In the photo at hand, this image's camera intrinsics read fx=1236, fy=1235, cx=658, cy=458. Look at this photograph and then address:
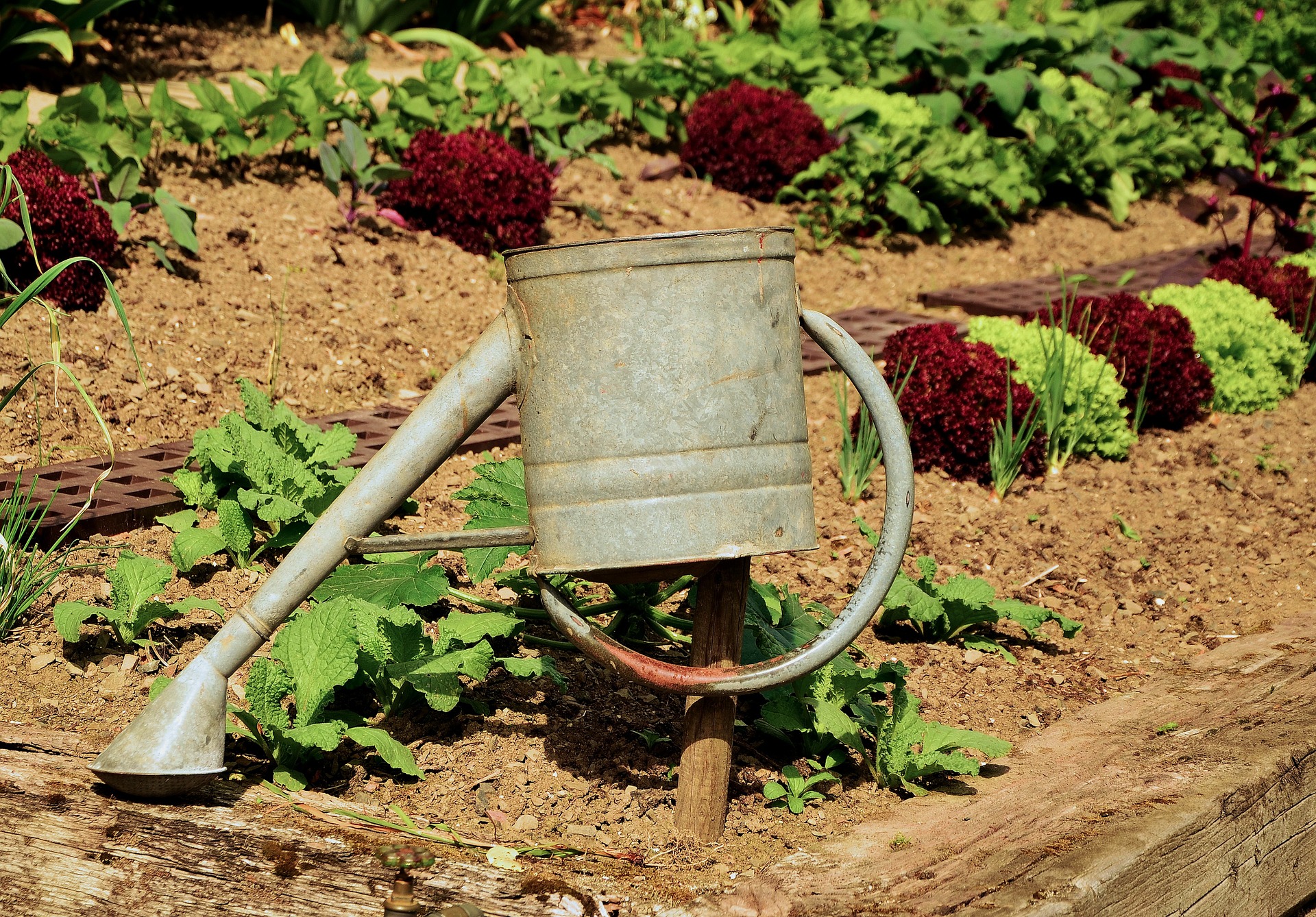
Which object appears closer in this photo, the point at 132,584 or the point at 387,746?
the point at 387,746

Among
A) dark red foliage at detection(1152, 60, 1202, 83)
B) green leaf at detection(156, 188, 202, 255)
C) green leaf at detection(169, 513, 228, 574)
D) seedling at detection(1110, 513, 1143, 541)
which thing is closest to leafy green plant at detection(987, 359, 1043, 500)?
seedling at detection(1110, 513, 1143, 541)

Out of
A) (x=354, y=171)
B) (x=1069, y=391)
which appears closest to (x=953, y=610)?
(x=1069, y=391)

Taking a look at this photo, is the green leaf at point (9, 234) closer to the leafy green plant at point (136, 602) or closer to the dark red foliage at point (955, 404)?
the leafy green plant at point (136, 602)

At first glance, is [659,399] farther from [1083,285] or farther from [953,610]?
[1083,285]

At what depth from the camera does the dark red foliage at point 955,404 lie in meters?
3.71

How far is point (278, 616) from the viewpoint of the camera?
1.80 meters

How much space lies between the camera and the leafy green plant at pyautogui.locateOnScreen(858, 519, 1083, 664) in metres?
2.63

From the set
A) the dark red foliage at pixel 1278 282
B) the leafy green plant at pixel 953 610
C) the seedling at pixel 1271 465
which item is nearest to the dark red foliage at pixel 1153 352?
the seedling at pixel 1271 465

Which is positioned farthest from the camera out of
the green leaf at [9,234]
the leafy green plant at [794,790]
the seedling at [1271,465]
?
the seedling at [1271,465]

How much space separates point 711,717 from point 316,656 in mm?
645

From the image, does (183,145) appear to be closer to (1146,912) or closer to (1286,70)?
(1146,912)

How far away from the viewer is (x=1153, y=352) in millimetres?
4125

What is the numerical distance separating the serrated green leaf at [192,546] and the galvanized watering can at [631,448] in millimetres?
749

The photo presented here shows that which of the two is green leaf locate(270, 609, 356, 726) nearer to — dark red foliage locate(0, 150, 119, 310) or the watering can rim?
the watering can rim
